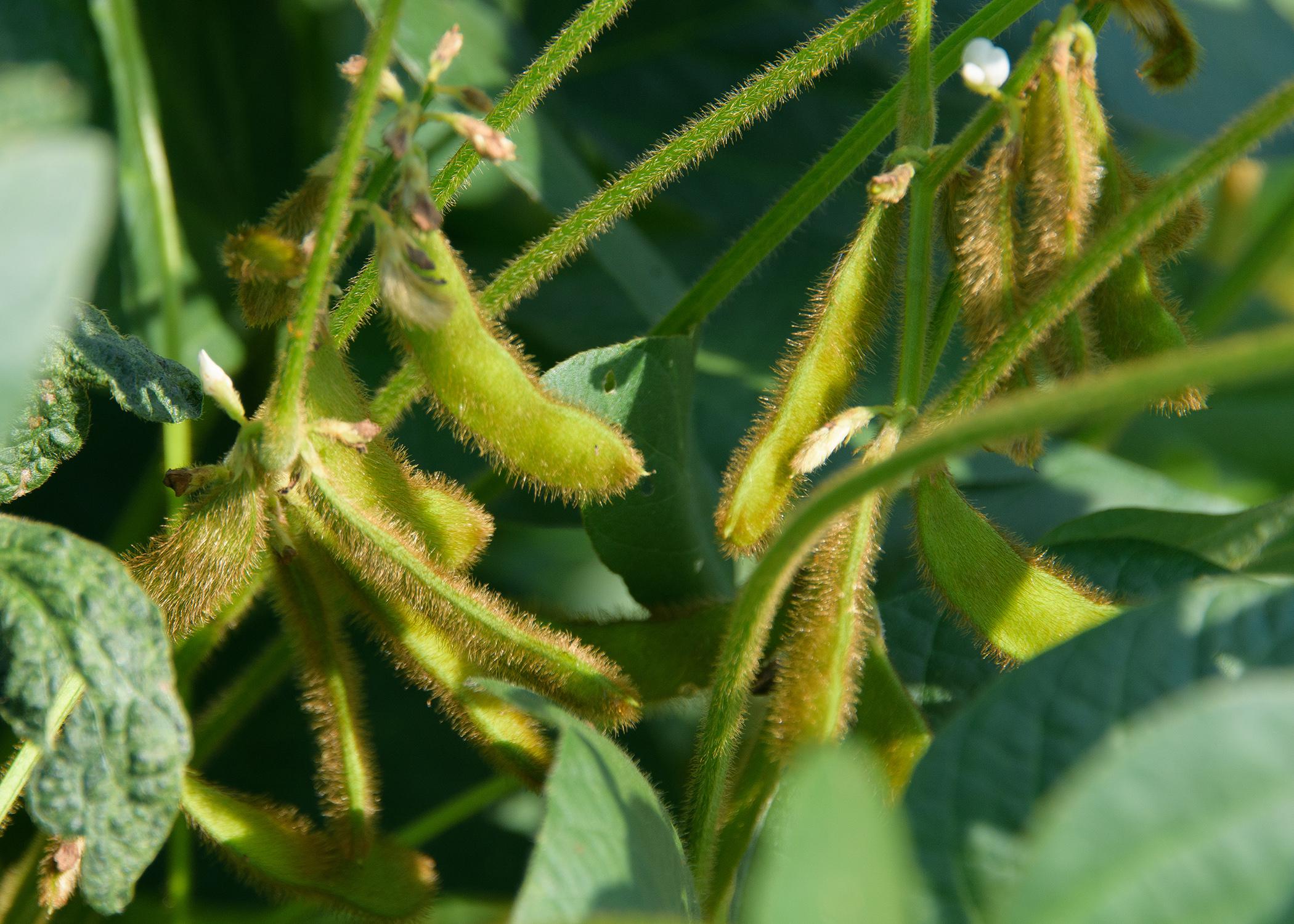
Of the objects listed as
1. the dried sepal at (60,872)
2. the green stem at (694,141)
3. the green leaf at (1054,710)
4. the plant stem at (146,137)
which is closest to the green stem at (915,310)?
the green stem at (694,141)

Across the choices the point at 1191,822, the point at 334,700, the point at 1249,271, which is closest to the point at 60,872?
the point at 334,700

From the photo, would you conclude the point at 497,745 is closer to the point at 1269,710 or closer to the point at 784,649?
the point at 784,649

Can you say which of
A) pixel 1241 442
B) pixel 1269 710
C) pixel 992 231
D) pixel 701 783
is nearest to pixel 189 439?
pixel 701 783

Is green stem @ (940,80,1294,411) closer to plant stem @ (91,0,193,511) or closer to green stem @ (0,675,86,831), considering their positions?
green stem @ (0,675,86,831)

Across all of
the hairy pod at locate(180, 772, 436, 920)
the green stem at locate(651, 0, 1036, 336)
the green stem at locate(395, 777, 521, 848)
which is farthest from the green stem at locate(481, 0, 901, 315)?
the green stem at locate(395, 777, 521, 848)

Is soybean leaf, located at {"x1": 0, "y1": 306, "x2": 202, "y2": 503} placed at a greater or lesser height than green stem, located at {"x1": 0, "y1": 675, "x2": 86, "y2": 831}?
greater

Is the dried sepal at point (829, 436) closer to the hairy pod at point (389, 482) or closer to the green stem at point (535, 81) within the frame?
the hairy pod at point (389, 482)

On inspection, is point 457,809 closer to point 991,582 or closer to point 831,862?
point 991,582
